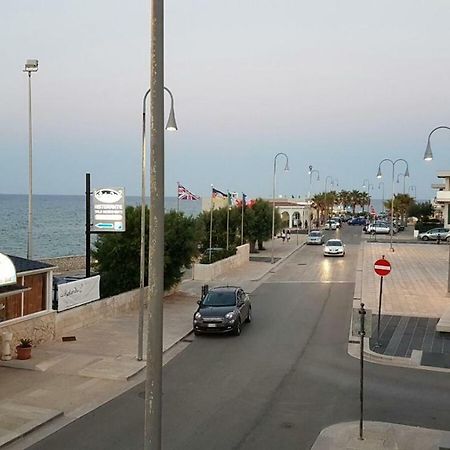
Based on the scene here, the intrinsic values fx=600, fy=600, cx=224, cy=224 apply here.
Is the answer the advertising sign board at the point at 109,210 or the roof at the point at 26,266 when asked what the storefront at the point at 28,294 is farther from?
the advertising sign board at the point at 109,210

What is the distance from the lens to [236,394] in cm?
1341

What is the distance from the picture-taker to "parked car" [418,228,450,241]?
65.3 meters

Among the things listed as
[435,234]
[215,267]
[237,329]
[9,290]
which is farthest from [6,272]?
[435,234]

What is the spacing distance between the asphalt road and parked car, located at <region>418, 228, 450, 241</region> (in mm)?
47914

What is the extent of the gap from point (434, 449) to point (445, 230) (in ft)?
198

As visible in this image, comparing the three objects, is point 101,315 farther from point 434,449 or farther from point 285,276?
point 285,276

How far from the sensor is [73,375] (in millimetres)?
14766

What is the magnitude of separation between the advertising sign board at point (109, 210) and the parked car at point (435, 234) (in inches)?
1939

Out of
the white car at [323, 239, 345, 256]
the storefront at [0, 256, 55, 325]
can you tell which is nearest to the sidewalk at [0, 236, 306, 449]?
the storefront at [0, 256, 55, 325]

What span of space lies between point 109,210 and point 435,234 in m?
51.7

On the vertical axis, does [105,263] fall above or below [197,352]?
above

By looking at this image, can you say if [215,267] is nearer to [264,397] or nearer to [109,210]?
[109,210]

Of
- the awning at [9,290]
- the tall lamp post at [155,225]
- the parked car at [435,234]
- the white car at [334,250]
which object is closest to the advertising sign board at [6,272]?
the awning at [9,290]

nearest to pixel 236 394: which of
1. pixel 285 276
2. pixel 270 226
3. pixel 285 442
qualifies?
pixel 285 442
